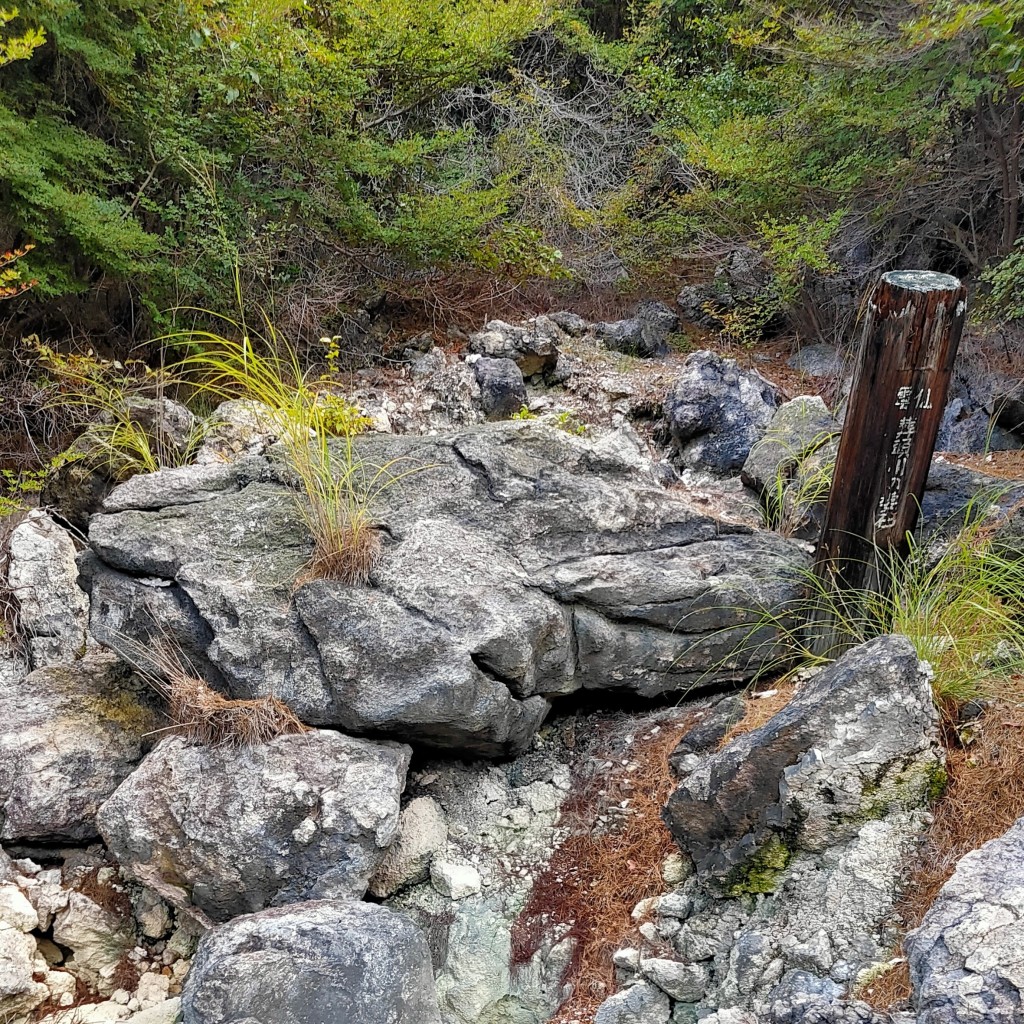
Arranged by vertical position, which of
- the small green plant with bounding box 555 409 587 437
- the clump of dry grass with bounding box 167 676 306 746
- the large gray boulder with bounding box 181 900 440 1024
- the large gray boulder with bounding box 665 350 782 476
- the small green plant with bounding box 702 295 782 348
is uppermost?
the small green plant with bounding box 702 295 782 348

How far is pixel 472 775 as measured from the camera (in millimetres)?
3162

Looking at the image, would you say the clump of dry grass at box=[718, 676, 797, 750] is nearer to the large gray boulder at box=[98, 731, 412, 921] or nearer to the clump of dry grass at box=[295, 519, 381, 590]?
the large gray boulder at box=[98, 731, 412, 921]

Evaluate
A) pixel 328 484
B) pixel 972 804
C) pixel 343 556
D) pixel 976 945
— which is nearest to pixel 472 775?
pixel 343 556

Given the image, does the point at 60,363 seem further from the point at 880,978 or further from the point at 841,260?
the point at 841,260

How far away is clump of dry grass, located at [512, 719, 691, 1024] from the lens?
97.5 inches

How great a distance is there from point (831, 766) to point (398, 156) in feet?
19.1

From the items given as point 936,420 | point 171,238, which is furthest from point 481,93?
point 936,420

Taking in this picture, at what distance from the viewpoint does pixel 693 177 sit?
8.01 m

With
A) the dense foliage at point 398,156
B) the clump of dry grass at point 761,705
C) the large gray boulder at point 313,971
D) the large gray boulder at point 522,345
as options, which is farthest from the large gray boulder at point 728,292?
the large gray boulder at point 313,971

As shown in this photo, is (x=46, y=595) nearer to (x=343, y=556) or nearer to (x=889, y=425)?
(x=343, y=556)

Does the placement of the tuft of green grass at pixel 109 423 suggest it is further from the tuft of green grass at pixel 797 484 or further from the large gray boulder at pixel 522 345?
the tuft of green grass at pixel 797 484

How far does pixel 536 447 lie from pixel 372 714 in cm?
146

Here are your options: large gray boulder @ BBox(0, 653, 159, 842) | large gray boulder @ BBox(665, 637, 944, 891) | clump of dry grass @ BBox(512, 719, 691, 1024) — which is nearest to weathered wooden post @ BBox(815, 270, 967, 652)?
large gray boulder @ BBox(665, 637, 944, 891)

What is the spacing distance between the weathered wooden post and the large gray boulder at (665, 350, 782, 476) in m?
2.03
